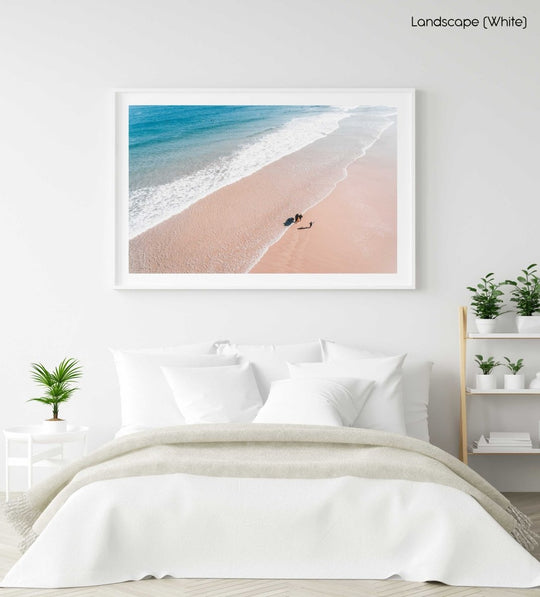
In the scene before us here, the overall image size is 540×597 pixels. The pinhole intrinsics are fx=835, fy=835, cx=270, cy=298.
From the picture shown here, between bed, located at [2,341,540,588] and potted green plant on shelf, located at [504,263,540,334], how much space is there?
148 centimetres

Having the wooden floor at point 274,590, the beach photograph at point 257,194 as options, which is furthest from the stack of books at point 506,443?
the wooden floor at point 274,590

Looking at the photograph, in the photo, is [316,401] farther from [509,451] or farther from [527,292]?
[527,292]

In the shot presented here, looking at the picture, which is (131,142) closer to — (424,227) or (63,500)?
(424,227)

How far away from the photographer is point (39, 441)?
444cm

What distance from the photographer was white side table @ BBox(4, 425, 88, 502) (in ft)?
14.6

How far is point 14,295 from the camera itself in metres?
5.07

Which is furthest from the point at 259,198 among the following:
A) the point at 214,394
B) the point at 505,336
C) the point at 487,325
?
the point at 505,336

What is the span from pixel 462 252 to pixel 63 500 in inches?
111

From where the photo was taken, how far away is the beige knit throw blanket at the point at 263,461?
334 centimetres

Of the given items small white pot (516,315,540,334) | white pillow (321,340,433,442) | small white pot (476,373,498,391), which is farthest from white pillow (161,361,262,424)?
small white pot (516,315,540,334)

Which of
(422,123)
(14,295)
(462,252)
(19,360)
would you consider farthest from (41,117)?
(462,252)

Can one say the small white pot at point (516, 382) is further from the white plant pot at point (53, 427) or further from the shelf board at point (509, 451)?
the white plant pot at point (53, 427)

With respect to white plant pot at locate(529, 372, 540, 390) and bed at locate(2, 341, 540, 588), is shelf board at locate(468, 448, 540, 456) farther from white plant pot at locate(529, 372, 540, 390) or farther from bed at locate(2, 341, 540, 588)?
bed at locate(2, 341, 540, 588)

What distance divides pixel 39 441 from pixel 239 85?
2.39 metres
